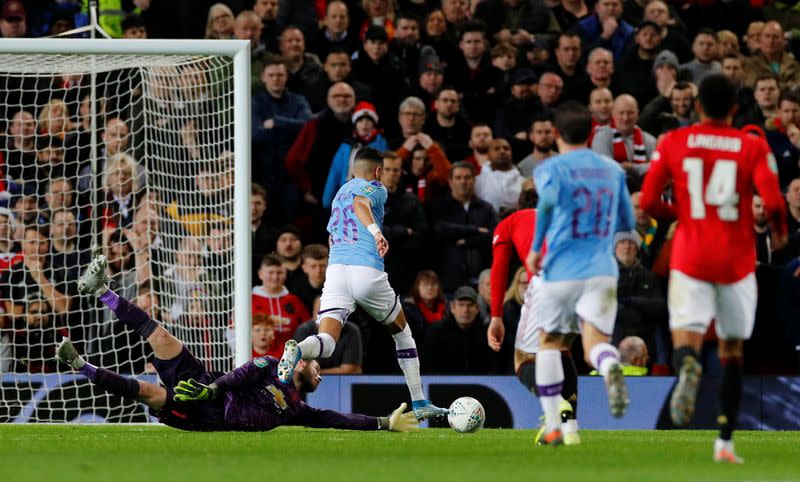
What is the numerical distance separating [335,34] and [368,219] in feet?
19.9

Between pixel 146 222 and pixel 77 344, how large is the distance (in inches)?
56.2

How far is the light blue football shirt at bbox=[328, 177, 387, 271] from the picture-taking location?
39.3 feet

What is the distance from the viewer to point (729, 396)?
27.5ft

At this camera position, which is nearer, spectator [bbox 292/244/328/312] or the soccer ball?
the soccer ball

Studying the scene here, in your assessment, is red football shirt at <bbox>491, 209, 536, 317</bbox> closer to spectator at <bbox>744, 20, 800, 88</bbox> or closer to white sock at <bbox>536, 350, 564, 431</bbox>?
white sock at <bbox>536, 350, 564, 431</bbox>

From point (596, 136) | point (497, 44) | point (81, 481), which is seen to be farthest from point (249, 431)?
point (497, 44)

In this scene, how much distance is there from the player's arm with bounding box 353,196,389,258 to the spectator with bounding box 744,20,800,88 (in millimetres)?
7653

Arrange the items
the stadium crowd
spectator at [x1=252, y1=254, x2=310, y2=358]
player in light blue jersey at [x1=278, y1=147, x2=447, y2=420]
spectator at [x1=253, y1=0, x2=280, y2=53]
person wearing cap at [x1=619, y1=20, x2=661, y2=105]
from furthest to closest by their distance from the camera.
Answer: person wearing cap at [x1=619, y1=20, x2=661, y2=105] < spectator at [x1=253, y1=0, x2=280, y2=53] < spectator at [x1=252, y1=254, x2=310, y2=358] < the stadium crowd < player in light blue jersey at [x1=278, y1=147, x2=447, y2=420]

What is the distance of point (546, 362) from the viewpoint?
915cm

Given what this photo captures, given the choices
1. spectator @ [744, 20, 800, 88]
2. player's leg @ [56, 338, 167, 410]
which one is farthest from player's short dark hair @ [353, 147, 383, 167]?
spectator @ [744, 20, 800, 88]

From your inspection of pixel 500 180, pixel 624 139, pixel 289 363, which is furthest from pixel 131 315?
pixel 624 139

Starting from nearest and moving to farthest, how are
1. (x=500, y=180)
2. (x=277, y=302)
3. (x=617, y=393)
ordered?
(x=617, y=393) → (x=277, y=302) → (x=500, y=180)

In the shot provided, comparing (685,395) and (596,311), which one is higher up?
(596,311)

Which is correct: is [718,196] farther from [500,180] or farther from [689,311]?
[500,180]
